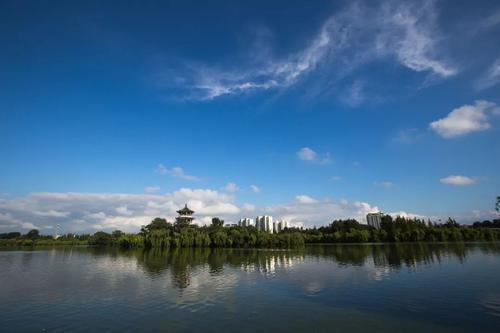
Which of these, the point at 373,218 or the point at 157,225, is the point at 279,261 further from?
the point at 373,218

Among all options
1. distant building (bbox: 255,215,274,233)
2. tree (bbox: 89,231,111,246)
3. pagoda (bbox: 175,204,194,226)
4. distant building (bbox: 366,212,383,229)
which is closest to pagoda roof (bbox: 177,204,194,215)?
pagoda (bbox: 175,204,194,226)

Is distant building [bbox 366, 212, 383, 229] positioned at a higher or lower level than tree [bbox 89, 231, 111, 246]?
higher

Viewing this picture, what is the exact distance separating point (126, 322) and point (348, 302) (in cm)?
1474

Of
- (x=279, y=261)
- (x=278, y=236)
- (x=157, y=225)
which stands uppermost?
(x=157, y=225)

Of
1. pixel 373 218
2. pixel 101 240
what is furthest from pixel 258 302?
pixel 373 218

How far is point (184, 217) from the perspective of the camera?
107 meters

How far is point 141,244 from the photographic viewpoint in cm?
9225

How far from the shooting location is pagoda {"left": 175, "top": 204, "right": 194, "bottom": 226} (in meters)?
106

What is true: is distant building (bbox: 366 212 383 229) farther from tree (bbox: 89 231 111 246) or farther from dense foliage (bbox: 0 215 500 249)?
tree (bbox: 89 231 111 246)

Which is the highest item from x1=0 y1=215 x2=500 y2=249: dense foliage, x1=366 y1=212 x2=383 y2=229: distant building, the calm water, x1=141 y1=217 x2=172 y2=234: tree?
x1=366 y1=212 x2=383 y2=229: distant building

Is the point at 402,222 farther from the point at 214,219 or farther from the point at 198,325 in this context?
the point at 198,325

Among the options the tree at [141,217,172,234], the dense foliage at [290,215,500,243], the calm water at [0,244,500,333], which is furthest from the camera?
the tree at [141,217,172,234]

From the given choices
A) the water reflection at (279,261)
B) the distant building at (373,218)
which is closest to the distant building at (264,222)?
the distant building at (373,218)

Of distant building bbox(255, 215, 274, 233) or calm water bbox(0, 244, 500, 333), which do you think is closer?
calm water bbox(0, 244, 500, 333)
